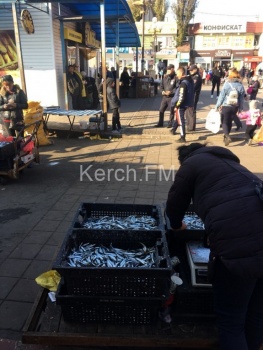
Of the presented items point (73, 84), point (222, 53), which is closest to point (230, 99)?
point (73, 84)

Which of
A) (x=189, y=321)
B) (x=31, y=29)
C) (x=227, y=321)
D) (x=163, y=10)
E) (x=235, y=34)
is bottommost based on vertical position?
(x=189, y=321)

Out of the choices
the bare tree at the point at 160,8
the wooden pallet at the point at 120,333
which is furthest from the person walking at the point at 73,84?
Answer: the bare tree at the point at 160,8

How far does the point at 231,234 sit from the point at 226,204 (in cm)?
19

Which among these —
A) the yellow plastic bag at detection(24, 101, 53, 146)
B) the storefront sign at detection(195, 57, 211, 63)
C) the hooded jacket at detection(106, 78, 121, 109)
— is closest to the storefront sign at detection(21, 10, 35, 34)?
the yellow plastic bag at detection(24, 101, 53, 146)

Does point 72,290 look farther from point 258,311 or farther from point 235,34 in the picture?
point 235,34

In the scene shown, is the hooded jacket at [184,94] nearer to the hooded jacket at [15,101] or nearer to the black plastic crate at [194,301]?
the hooded jacket at [15,101]

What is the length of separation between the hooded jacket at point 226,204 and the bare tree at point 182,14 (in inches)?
1867

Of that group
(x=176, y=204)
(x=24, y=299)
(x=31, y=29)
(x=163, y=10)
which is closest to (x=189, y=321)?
(x=176, y=204)

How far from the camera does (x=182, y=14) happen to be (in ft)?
148

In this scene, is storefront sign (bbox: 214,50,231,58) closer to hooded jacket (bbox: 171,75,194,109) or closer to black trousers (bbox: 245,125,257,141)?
black trousers (bbox: 245,125,257,141)

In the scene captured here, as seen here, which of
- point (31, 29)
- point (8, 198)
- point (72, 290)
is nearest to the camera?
point (72, 290)

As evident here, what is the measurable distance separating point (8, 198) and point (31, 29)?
717 cm

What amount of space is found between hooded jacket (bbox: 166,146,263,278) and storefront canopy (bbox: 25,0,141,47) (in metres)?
8.17

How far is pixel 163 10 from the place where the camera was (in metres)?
46.2
